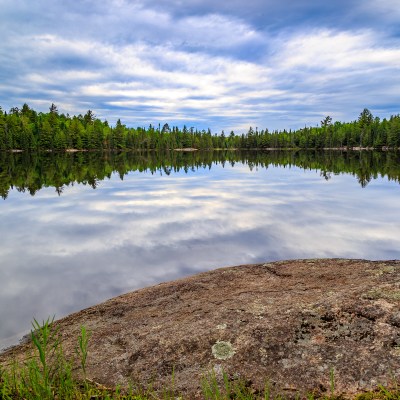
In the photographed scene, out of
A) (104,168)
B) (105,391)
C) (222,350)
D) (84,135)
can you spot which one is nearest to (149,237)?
(222,350)

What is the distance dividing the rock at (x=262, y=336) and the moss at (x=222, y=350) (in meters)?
0.01

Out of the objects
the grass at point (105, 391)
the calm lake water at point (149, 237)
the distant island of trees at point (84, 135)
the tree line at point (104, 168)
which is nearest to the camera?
the grass at point (105, 391)

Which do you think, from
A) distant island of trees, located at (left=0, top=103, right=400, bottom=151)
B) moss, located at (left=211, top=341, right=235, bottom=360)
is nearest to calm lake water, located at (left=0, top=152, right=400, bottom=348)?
moss, located at (left=211, top=341, right=235, bottom=360)

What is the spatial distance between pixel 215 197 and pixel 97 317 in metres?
23.9

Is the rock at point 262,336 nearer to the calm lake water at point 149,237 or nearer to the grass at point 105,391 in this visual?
the grass at point 105,391

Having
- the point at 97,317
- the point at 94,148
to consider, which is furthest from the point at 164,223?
the point at 94,148

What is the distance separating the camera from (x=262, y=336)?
4199 mm

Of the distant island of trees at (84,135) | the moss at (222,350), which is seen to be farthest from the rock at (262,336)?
the distant island of trees at (84,135)

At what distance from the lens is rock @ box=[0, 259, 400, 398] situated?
358 centimetres

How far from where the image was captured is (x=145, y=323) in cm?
521

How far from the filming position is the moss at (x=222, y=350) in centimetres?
405

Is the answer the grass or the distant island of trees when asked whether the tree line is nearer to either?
the grass

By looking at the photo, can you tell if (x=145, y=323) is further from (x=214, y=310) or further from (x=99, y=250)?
(x=99, y=250)

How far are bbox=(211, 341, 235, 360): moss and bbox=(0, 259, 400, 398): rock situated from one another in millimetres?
13
